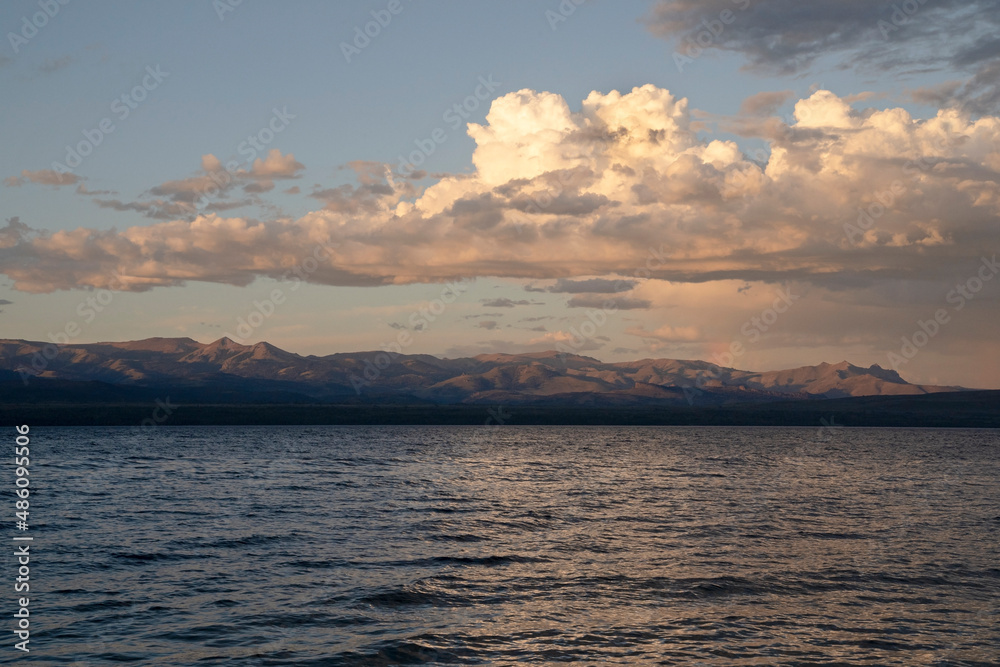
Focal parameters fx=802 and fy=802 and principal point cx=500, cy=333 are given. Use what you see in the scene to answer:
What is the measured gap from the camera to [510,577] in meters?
30.2

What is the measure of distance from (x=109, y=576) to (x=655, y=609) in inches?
778

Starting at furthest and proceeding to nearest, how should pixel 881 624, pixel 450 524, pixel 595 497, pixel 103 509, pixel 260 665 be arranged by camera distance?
1. pixel 595 497
2. pixel 103 509
3. pixel 450 524
4. pixel 881 624
5. pixel 260 665

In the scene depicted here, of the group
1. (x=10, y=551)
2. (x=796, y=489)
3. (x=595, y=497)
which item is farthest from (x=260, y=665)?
(x=796, y=489)

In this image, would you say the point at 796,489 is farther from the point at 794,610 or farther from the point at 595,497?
the point at 794,610

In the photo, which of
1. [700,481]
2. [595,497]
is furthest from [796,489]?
[595,497]

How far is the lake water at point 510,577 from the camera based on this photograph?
21484 mm

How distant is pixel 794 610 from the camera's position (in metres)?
25.3

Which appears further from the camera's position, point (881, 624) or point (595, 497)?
point (595, 497)

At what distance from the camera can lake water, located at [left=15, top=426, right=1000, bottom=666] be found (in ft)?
70.5

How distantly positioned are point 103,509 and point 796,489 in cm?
5175

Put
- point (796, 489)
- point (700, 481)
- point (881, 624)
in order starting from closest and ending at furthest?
point (881, 624), point (796, 489), point (700, 481)

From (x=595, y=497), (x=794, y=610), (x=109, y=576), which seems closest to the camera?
(x=794, y=610)

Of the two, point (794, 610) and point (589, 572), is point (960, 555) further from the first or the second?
point (589, 572)

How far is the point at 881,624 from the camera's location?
23719 mm
